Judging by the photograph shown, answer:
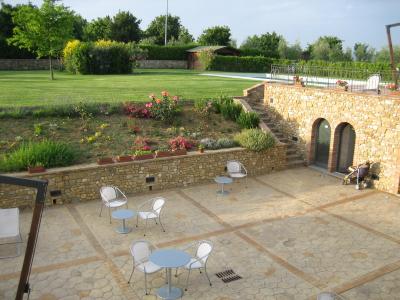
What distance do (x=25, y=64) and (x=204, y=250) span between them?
41.2 meters

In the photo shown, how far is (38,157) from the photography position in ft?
41.9

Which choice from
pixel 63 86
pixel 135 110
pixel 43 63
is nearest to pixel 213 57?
pixel 43 63

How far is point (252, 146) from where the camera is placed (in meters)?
15.9

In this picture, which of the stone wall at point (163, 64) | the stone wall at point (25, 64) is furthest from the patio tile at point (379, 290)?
the stone wall at point (163, 64)

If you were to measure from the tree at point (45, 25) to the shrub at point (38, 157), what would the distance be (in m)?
18.0

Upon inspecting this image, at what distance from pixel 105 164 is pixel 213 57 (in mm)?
32515

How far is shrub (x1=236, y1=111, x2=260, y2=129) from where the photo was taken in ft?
59.2

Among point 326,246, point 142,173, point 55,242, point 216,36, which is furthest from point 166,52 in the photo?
point 326,246

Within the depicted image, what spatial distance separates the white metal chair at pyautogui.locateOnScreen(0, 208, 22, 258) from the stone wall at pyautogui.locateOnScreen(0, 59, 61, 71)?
3496 cm

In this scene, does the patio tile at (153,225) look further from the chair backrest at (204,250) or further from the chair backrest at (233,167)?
the chair backrest at (233,167)

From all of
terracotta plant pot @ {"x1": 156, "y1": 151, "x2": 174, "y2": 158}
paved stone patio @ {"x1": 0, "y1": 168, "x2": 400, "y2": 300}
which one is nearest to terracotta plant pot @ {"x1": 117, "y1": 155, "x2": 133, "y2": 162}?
terracotta plant pot @ {"x1": 156, "y1": 151, "x2": 174, "y2": 158}

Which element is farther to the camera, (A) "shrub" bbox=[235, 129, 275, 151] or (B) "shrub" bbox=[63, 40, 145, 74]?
(B) "shrub" bbox=[63, 40, 145, 74]

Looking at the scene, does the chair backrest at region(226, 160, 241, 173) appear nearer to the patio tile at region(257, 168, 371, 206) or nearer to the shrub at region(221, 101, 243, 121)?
the patio tile at region(257, 168, 371, 206)

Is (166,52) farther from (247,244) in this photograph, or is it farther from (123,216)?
(247,244)
